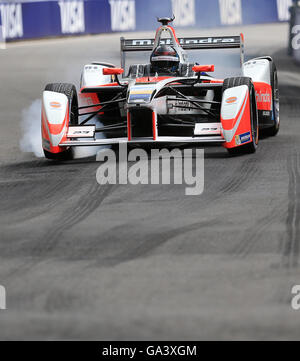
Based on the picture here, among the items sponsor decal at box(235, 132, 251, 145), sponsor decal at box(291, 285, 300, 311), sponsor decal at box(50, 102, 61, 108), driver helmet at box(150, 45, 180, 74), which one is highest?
driver helmet at box(150, 45, 180, 74)

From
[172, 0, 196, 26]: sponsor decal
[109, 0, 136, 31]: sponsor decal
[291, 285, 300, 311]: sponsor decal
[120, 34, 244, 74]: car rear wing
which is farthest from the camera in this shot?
[172, 0, 196, 26]: sponsor decal

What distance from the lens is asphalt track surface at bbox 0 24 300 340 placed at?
15.2 ft

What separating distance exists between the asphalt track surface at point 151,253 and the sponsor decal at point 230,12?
36.7 metres

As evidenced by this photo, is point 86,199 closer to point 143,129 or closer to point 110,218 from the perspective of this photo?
point 110,218

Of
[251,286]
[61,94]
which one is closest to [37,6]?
[61,94]

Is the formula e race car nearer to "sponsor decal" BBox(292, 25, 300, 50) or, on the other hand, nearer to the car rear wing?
the car rear wing

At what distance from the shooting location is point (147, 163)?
32.0 ft

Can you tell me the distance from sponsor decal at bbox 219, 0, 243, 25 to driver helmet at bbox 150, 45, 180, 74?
3501 cm

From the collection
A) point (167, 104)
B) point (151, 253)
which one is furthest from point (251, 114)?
point (151, 253)

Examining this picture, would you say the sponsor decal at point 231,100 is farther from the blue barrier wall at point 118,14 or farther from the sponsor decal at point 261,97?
the blue barrier wall at point 118,14

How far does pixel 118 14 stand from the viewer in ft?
146

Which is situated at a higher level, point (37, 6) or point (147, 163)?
point (37, 6)

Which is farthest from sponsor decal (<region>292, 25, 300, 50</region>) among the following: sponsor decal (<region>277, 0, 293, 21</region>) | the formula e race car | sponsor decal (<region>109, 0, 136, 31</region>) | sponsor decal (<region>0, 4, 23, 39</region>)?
sponsor decal (<region>277, 0, 293, 21</region>)
